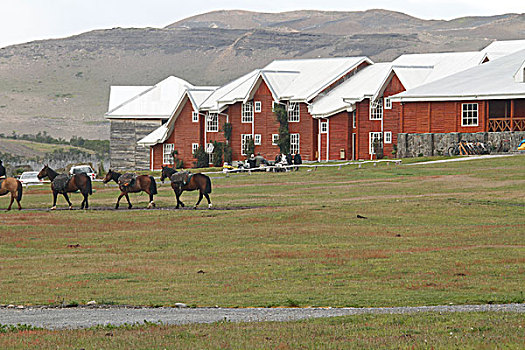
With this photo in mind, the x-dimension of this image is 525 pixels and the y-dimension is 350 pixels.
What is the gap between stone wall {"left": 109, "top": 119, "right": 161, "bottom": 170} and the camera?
105 metres

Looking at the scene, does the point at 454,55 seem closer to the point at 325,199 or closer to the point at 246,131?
the point at 246,131

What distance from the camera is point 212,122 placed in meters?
95.2

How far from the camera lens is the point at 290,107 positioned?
Answer: 87.8 metres

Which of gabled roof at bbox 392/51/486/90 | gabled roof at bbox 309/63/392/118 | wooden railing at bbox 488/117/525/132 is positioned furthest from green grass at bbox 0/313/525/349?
gabled roof at bbox 392/51/486/90

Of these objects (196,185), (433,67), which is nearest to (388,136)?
(433,67)

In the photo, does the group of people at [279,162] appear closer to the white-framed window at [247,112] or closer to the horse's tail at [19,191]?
the white-framed window at [247,112]

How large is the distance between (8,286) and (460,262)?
11414 millimetres

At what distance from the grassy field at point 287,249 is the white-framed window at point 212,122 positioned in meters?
41.8

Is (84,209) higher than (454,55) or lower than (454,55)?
lower

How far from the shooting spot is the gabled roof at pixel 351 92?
82688 mm

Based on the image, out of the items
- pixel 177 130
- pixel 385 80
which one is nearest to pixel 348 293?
pixel 385 80

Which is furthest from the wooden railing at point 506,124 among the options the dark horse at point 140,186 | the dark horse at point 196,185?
the dark horse at point 140,186

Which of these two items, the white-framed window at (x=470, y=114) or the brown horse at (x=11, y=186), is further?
the white-framed window at (x=470, y=114)

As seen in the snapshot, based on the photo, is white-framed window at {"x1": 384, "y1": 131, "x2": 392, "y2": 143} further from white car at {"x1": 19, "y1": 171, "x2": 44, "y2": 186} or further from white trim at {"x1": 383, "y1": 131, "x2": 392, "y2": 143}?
white car at {"x1": 19, "y1": 171, "x2": 44, "y2": 186}
